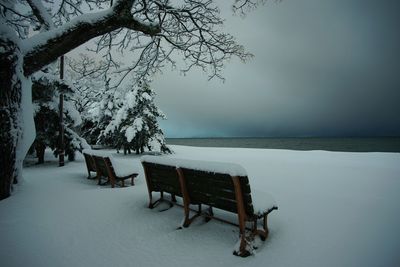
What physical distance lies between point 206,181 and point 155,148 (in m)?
14.4

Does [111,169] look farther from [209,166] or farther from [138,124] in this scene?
[138,124]

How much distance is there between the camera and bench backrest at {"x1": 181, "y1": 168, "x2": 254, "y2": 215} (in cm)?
327

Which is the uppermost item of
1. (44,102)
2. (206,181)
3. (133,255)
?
(44,102)

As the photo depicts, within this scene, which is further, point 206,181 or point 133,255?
point 206,181

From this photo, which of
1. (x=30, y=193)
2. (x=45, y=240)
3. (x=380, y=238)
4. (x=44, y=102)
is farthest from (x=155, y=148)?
(x=380, y=238)

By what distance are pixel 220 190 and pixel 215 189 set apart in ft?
0.31

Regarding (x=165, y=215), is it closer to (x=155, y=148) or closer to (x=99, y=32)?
(x=99, y=32)

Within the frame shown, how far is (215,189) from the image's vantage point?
11.8 feet

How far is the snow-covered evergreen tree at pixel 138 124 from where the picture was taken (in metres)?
17.5

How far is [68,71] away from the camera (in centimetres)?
2394

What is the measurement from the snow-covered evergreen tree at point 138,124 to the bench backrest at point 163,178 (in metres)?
12.3

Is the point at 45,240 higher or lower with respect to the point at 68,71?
lower

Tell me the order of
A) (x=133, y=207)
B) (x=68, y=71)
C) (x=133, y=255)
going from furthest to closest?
(x=68, y=71) → (x=133, y=207) → (x=133, y=255)

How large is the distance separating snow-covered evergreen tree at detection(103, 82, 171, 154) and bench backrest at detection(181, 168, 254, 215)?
13587mm
